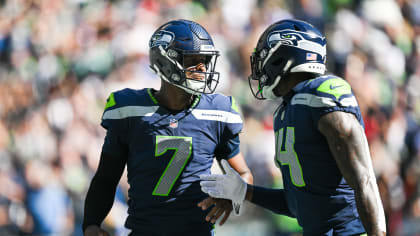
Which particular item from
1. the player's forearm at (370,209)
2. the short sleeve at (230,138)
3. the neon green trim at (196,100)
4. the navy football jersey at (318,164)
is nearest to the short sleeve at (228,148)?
the short sleeve at (230,138)

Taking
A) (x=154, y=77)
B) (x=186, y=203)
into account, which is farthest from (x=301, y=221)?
(x=154, y=77)

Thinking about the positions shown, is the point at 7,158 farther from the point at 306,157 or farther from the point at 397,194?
the point at 397,194

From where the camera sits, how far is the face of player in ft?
7.88

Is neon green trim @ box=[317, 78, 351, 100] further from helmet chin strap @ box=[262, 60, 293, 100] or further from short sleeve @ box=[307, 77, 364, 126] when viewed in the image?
helmet chin strap @ box=[262, 60, 293, 100]

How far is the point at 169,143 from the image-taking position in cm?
233

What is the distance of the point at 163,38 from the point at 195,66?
0.70 feet

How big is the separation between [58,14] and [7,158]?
1.53 m

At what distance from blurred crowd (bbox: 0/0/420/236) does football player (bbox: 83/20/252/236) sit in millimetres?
2395

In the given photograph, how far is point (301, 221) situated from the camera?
210cm

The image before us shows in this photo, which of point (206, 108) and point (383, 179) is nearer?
point (206, 108)

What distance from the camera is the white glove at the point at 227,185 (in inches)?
90.0

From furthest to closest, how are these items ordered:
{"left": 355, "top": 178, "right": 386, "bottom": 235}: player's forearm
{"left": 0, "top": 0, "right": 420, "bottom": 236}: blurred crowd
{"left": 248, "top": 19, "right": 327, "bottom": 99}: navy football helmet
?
{"left": 0, "top": 0, "right": 420, "bottom": 236}: blurred crowd → {"left": 248, "top": 19, "right": 327, "bottom": 99}: navy football helmet → {"left": 355, "top": 178, "right": 386, "bottom": 235}: player's forearm

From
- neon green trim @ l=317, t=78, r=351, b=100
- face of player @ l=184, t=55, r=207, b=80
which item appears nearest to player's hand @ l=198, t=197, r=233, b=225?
face of player @ l=184, t=55, r=207, b=80

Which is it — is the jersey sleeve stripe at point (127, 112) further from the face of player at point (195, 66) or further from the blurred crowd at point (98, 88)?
the blurred crowd at point (98, 88)
